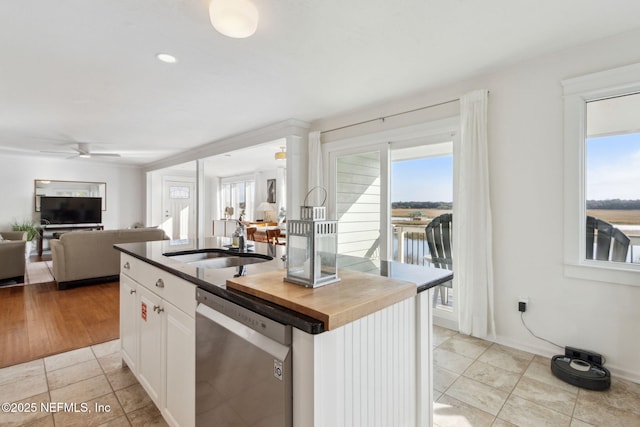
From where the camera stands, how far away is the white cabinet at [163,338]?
4.66 ft

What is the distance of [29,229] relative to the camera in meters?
6.88

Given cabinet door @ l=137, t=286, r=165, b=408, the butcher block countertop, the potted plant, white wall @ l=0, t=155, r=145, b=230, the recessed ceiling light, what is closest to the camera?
the butcher block countertop

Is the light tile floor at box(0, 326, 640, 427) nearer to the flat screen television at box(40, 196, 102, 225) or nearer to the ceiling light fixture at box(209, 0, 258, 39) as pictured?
the ceiling light fixture at box(209, 0, 258, 39)

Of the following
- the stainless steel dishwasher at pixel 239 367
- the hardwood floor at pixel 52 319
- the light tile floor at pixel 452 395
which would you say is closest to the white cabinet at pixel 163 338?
the stainless steel dishwasher at pixel 239 367

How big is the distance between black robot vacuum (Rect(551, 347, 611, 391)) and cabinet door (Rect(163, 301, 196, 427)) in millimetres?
2372

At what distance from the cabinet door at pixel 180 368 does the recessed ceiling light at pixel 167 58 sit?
197 cm

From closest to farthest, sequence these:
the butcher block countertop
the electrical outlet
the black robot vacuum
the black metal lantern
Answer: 1. the butcher block countertop
2. the black metal lantern
3. the black robot vacuum
4. the electrical outlet

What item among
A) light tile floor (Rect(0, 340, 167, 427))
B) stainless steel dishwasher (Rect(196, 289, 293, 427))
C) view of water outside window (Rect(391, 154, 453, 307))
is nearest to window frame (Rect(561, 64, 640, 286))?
view of water outside window (Rect(391, 154, 453, 307))

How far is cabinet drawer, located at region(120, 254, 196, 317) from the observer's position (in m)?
1.42

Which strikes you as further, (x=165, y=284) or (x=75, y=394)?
(x=75, y=394)

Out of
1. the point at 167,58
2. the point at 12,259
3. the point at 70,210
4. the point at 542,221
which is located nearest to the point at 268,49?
the point at 167,58

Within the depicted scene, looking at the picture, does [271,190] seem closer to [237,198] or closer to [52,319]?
[237,198]

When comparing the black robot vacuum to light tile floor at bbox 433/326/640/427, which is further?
the black robot vacuum

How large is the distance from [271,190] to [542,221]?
7.01m
